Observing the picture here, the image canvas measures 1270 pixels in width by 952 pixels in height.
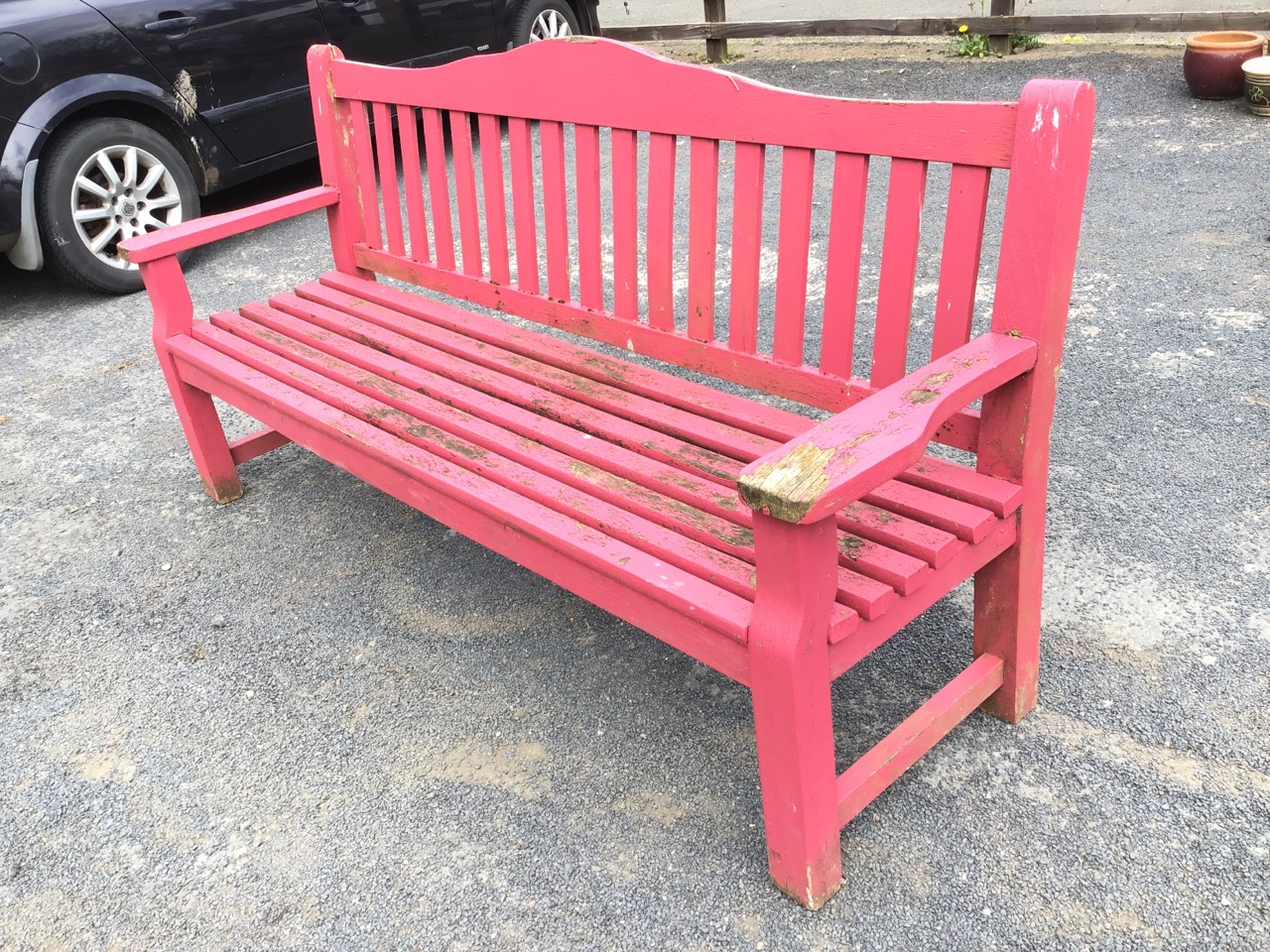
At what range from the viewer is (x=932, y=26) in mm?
7461

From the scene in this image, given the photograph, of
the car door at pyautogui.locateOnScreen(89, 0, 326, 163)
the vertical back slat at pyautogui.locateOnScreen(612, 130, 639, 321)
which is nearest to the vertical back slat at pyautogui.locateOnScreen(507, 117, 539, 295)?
the vertical back slat at pyautogui.locateOnScreen(612, 130, 639, 321)

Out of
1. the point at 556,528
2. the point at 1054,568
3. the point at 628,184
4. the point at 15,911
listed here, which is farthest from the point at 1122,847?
the point at 15,911

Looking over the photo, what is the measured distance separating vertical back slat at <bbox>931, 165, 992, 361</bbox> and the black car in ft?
13.4

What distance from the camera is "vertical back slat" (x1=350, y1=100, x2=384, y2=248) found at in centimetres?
317

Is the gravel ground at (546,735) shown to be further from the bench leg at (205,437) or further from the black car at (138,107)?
the black car at (138,107)

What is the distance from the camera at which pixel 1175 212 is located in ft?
15.4

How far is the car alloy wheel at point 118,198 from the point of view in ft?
15.6

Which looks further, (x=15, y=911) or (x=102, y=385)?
(x=102, y=385)

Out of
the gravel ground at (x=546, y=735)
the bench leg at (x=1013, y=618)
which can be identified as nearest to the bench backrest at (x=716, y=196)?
the bench leg at (x=1013, y=618)

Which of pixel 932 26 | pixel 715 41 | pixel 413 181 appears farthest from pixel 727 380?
pixel 715 41

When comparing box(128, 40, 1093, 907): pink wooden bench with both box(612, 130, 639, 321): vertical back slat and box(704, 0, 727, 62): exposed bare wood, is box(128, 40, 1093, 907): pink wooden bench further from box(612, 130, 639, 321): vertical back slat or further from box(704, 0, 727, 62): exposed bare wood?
box(704, 0, 727, 62): exposed bare wood

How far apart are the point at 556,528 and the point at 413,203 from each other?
4.85ft

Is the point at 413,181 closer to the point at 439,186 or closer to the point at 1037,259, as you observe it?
the point at 439,186

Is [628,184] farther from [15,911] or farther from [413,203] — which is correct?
[15,911]
